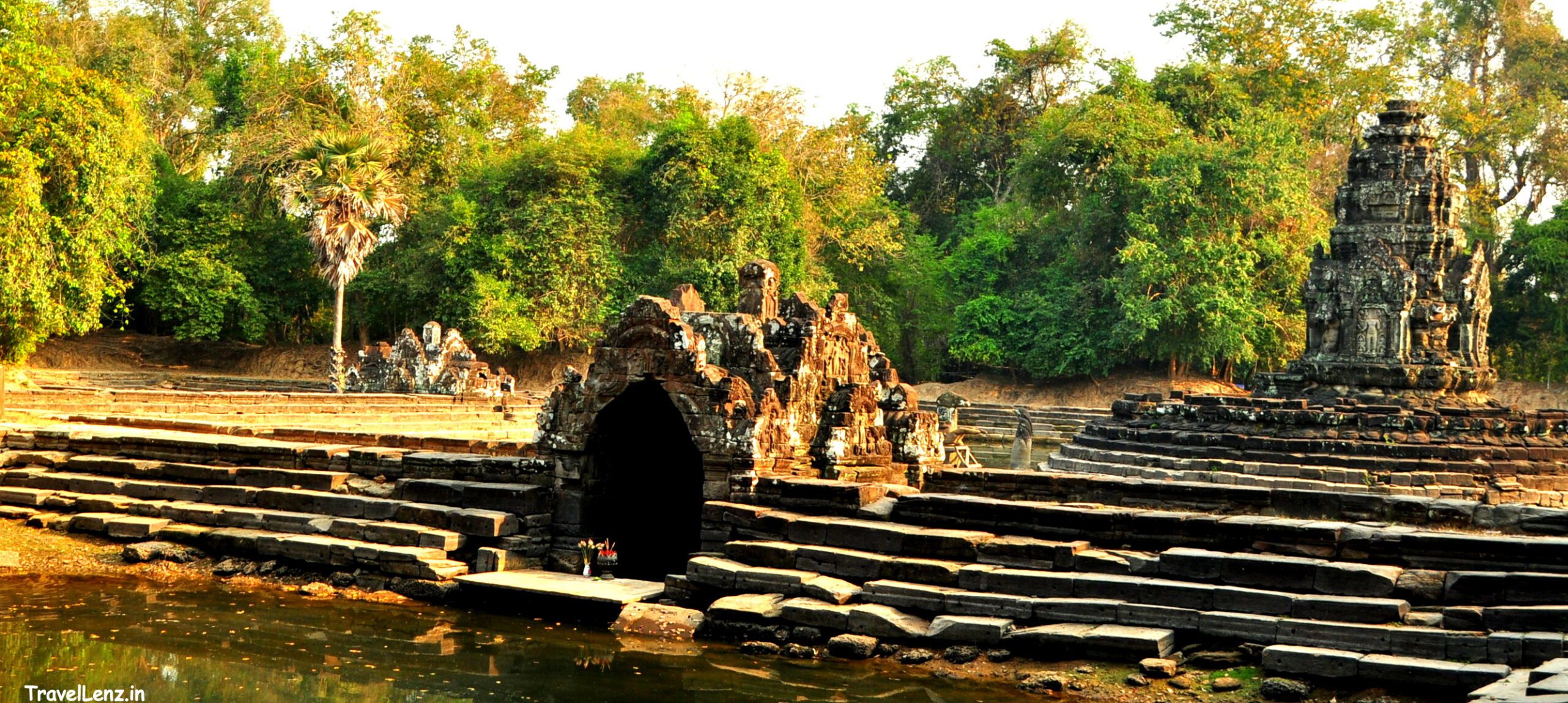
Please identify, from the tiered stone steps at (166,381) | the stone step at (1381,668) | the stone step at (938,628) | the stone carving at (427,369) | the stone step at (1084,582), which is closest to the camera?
the stone step at (1381,668)

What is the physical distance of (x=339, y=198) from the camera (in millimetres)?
32094


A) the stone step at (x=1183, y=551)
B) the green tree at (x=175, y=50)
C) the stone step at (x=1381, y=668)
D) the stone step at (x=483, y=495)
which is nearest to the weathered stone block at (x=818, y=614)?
the stone step at (x=1183, y=551)

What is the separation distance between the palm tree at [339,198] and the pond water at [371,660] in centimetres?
2189

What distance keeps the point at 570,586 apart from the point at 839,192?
34.0m

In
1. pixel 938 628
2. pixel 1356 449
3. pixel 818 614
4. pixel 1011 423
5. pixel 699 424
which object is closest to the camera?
pixel 938 628

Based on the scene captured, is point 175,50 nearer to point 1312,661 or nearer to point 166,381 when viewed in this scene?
point 166,381

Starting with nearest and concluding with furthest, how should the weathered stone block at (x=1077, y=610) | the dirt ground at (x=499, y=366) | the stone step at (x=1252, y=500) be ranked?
the weathered stone block at (x=1077, y=610) → the stone step at (x=1252, y=500) → the dirt ground at (x=499, y=366)

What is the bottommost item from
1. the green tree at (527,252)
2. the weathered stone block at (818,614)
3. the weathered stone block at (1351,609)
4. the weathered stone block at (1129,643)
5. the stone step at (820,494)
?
the weathered stone block at (818,614)

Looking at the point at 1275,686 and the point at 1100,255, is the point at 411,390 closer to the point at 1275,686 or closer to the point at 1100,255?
the point at 1100,255

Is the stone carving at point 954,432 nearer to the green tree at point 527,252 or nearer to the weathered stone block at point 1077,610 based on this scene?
the weathered stone block at point 1077,610

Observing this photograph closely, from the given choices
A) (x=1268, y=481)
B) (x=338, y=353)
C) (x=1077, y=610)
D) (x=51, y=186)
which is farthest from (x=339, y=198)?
(x=1077, y=610)

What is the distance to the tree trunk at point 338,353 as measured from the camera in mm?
29953

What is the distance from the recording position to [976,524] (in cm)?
1027

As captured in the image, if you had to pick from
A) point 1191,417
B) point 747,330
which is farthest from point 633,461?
point 1191,417
